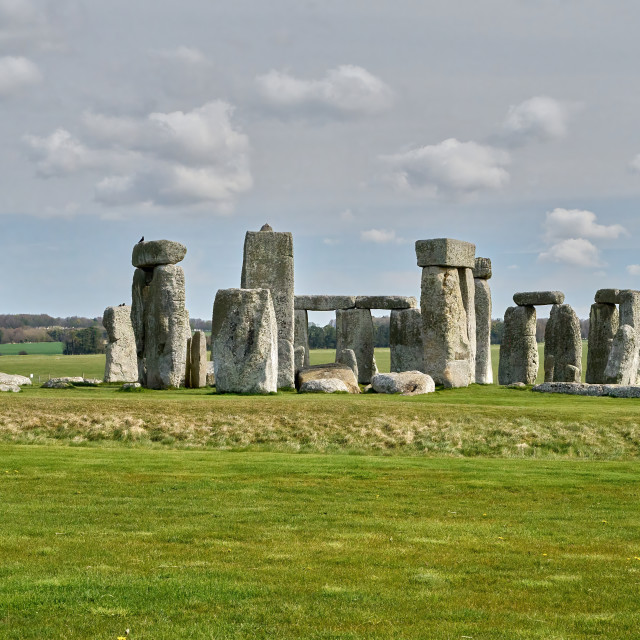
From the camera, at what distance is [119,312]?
116 feet

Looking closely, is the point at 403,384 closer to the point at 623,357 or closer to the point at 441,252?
the point at 441,252

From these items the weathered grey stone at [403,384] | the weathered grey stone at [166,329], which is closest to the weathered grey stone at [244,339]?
the weathered grey stone at [166,329]

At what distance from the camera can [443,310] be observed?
27328 millimetres

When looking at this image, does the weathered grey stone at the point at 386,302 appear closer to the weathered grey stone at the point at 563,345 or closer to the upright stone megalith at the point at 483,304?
the upright stone megalith at the point at 483,304

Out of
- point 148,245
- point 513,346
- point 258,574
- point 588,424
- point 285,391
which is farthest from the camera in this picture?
point 513,346

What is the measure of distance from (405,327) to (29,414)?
1932 cm

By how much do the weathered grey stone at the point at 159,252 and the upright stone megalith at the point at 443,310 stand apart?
23.2 ft

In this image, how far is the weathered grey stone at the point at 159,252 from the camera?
26.3 m

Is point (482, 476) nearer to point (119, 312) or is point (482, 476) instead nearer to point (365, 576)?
point (365, 576)

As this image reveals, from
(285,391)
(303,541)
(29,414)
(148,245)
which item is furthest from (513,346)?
(303,541)

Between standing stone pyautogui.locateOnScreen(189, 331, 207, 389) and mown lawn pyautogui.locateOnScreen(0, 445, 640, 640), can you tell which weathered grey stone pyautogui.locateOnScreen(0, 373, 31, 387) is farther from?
mown lawn pyautogui.locateOnScreen(0, 445, 640, 640)

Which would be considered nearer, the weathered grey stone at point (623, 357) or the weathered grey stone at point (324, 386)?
the weathered grey stone at point (324, 386)

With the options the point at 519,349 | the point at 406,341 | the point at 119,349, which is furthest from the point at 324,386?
the point at 119,349

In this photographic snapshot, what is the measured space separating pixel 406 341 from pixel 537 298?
522 cm
